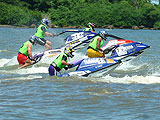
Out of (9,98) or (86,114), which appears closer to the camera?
(86,114)

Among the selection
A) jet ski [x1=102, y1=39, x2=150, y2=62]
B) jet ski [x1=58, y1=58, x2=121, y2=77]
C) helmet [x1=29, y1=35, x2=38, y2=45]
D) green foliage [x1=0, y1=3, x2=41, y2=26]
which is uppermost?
helmet [x1=29, y1=35, x2=38, y2=45]

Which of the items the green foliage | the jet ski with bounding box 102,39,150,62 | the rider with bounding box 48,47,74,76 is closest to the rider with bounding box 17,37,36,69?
the rider with bounding box 48,47,74,76

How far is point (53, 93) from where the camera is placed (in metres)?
11.0

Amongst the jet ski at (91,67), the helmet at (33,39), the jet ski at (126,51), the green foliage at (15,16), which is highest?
the helmet at (33,39)

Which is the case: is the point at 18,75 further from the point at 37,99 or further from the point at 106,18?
the point at 106,18

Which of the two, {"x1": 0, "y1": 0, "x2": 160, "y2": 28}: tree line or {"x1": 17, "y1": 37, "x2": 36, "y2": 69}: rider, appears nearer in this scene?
{"x1": 17, "y1": 37, "x2": 36, "y2": 69}: rider

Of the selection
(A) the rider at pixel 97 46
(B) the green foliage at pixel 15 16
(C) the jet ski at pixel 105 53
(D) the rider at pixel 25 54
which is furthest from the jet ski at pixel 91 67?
(B) the green foliage at pixel 15 16

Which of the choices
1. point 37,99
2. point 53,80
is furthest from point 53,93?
point 53,80

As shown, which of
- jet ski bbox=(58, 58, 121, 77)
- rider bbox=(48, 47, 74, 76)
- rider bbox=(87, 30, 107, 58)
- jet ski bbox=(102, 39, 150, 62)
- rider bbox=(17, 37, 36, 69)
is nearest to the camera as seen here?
rider bbox=(48, 47, 74, 76)

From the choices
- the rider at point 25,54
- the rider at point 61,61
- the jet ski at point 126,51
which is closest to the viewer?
the rider at point 61,61

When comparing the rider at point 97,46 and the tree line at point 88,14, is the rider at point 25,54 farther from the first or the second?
the tree line at point 88,14

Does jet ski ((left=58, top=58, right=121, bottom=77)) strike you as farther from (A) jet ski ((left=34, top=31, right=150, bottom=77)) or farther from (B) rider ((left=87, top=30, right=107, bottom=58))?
(B) rider ((left=87, top=30, right=107, bottom=58))

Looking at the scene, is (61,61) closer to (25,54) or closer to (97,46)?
(97,46)

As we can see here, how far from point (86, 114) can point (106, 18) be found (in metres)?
71.7
